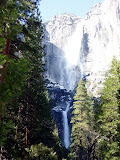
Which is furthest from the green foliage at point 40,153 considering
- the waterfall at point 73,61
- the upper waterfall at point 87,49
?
the waterfall at point 73,61

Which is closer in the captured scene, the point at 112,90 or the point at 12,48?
the point at 12,48

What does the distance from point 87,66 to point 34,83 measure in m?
82.1

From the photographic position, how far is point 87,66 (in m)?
95.9

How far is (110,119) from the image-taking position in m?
13.6

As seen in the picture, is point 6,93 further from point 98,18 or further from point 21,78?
point 98,18

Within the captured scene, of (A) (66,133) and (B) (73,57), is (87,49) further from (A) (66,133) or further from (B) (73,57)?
(A) (66,133)

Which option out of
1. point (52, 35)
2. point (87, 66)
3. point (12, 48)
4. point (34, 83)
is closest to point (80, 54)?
point (87, 66)

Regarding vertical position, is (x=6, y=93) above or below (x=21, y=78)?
below

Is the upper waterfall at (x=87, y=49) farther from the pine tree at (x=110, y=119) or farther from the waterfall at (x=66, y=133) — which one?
the pine tree at (x=110, y=119)

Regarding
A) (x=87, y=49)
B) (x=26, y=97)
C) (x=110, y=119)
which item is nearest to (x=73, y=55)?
(x=87, y=49)

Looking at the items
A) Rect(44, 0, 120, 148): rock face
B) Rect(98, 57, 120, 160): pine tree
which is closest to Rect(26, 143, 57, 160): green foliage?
Rect(98, 57, 120, 160): pine tree

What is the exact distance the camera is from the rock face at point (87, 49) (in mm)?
94125

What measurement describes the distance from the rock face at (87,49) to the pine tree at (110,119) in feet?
221

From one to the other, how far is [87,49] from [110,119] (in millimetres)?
93242
